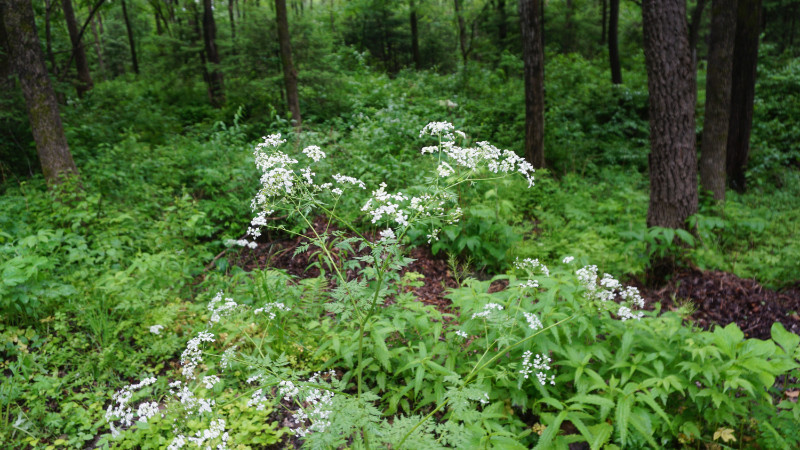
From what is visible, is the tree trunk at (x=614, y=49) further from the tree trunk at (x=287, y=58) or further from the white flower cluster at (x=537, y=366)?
Result: the white flower cluster at (x=537, y=366)

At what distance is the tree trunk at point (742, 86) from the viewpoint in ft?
26.4

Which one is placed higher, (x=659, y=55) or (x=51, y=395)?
(x=659, y=55)

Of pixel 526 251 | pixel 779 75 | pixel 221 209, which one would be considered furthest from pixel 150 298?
pixel 779 75

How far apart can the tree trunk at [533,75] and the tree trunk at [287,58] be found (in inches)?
182

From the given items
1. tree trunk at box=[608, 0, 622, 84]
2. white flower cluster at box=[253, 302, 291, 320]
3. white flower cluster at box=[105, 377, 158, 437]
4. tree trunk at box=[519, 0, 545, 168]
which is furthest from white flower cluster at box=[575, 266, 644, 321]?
tree trunk at box=[608, 0, 622, 84]

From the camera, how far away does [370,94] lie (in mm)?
Result: 12805

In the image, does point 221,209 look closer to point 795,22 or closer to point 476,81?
point 476,81

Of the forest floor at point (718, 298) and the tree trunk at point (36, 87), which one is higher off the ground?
the tree trunk at point (36, 87)

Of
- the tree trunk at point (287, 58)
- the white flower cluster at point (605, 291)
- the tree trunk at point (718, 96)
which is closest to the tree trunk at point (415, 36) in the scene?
the tree trunk at point (287, 58)

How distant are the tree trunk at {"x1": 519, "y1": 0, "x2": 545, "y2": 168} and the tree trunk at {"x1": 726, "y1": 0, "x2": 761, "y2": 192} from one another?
3.75 metres

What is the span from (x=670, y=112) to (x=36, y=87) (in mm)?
8505

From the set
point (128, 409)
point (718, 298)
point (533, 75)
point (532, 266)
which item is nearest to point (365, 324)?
point (532, 266)

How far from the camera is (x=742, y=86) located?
8.45 m

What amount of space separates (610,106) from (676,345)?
11264 mm
